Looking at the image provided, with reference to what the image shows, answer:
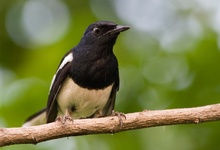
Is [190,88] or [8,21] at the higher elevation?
[8,21]

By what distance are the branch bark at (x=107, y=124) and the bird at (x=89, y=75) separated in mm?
1007

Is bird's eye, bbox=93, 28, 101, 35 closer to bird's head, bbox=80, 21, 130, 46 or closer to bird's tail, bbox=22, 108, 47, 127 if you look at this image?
bird's head, bbox=80, 21, 130, 46

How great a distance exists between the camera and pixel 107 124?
420cm

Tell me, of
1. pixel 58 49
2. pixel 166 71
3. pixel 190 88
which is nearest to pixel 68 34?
pixel 58 49

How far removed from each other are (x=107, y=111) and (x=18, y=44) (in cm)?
143

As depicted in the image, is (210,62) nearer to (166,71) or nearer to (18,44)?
(166,71)

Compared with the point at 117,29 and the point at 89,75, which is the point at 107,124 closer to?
the point at 89,75

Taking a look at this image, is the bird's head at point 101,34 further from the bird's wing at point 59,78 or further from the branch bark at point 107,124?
the branch bark at point 107,124

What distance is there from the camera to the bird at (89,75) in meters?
5.17

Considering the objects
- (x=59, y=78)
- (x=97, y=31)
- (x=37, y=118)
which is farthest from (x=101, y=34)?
(x=37, y=118)

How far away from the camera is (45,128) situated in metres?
4.09

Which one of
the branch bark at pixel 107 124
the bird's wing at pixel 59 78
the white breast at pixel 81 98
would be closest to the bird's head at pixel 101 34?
the bird's wing at pixel 59 78

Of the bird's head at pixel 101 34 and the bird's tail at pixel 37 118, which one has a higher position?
the bird's head at pixel 101 34

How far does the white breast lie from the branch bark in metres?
0.99
